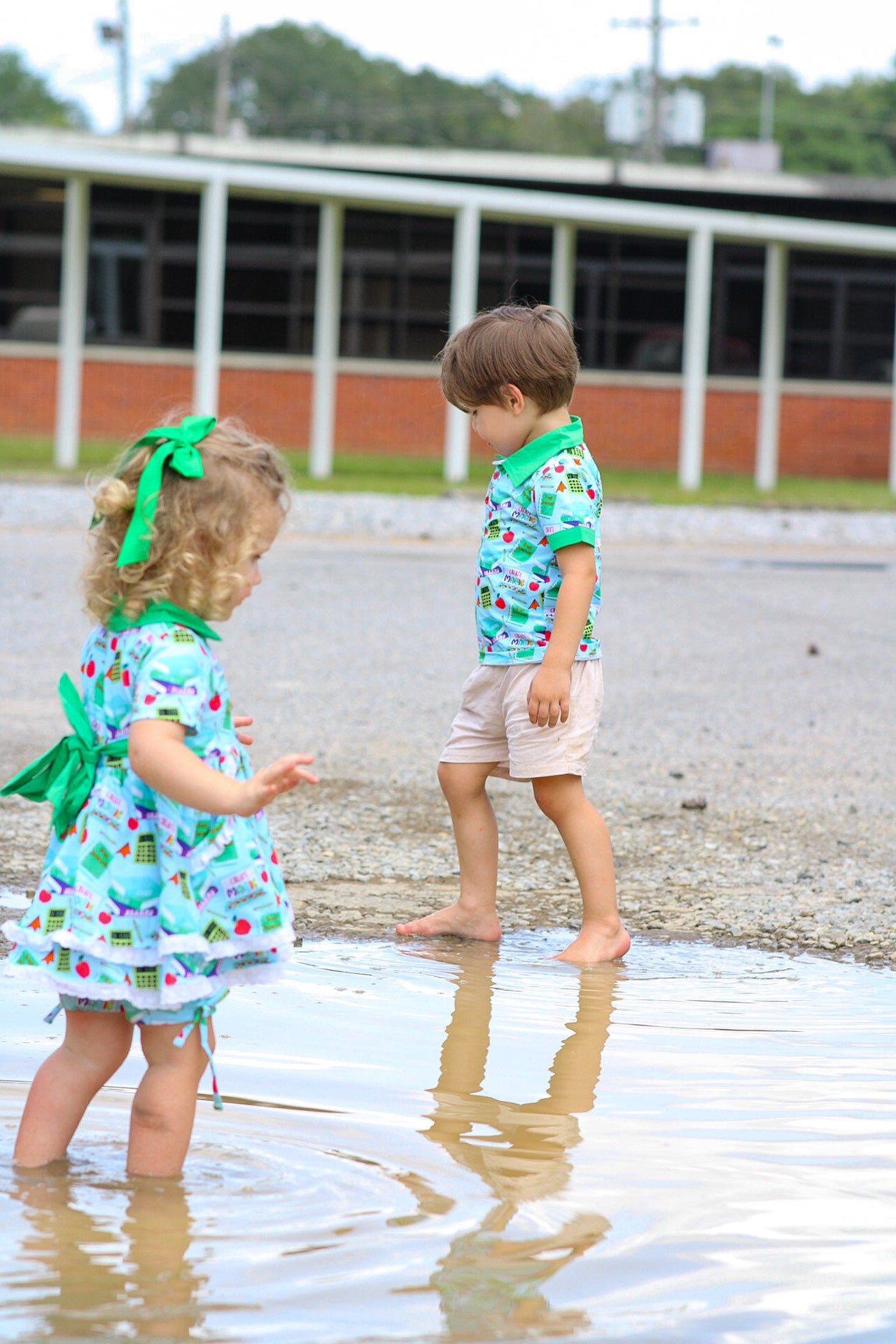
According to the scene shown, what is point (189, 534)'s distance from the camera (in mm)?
2307

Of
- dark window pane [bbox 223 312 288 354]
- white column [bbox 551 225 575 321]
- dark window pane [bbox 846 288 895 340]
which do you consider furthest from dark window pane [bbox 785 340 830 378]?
dark window pane [bbox 223 312 288 354]

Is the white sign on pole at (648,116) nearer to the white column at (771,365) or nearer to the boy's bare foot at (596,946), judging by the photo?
the white column at (771,365)

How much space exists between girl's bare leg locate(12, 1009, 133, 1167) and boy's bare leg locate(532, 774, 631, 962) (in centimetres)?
142

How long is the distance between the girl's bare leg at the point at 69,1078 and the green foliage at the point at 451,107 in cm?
7177

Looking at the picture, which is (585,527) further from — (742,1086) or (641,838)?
(641,838)

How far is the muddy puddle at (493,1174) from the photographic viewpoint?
6.59 feet

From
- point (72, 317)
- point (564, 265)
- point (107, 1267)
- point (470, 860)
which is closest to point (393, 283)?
point (564, 265)

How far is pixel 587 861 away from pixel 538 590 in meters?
0.60

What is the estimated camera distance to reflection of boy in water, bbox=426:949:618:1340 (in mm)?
1999

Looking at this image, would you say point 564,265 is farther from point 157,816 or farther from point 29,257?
point 157,816

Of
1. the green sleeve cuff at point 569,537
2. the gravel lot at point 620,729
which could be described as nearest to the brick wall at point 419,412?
the gravel lot at point 620,729

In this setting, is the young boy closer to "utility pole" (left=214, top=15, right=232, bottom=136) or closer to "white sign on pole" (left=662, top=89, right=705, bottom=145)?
"white sign on pole" (left=662, top=89, right=705, bottom=145)

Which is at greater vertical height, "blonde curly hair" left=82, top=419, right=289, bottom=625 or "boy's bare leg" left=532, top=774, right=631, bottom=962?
"blonde curly hair" left=82, top=419, right=289, bottom=625

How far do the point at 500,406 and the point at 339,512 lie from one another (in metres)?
11.4
